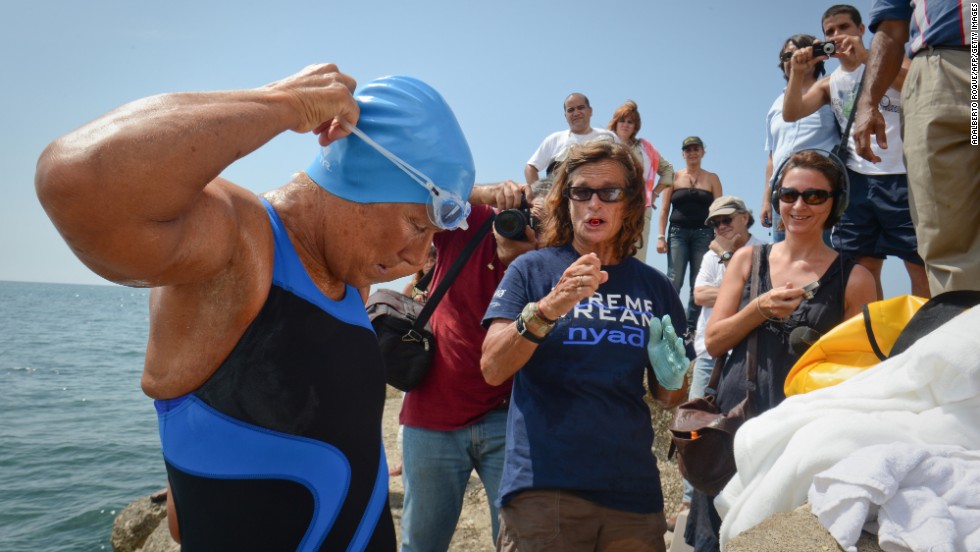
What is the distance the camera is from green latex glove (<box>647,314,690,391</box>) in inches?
111

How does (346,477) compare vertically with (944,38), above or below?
below

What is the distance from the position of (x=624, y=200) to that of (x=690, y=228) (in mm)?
4423

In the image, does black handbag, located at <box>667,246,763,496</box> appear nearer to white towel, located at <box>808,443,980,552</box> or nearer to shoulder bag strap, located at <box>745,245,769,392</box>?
shoulder bag strap, located at <box>745,245,769,392</box>

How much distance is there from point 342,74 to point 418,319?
1.72 meters

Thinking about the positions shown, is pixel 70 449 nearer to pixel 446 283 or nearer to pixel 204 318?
pixel 446 283

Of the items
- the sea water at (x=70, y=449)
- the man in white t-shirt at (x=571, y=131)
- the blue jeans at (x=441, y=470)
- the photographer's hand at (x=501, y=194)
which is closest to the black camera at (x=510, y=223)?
the photographer's hand at (x=501, y=194)

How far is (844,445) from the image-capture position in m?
1.70

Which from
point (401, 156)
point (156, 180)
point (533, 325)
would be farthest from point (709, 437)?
point (156, 180)

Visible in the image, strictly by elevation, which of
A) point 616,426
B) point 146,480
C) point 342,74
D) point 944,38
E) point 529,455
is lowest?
point 146,480

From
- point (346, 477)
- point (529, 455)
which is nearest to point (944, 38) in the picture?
point (529, 455)

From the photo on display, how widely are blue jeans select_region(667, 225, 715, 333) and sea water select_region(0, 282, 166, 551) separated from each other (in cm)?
1418

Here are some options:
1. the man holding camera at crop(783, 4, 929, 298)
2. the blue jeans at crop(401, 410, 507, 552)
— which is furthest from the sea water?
the man holding camera at crop(783, 4, 929, 298)

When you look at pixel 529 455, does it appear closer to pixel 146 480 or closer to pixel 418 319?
pixel 418 319

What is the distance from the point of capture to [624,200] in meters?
3.10
